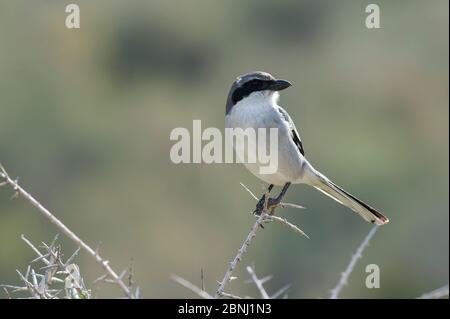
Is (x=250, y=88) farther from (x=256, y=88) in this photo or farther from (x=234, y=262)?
(x=234, y=262)

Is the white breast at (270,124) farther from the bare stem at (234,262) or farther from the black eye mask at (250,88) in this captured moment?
the bare stem at (234,262)

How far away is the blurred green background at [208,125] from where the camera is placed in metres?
10.3

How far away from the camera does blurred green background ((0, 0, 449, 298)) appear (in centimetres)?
1034

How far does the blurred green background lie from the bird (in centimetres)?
483

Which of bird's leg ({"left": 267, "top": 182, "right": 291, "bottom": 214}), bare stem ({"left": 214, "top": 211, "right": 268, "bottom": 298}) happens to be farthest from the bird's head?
bare stem ({"left": 214, "top": 211, "right": 268, "bottom": 298})

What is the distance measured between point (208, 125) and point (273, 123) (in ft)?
24.1

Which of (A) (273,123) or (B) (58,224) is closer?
(B) (58,224)

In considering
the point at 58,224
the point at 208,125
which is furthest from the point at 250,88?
the point at 208,125

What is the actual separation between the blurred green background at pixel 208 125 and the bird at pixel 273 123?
4.83 metres

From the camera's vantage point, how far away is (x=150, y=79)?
15039mm

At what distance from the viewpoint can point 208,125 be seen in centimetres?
1175

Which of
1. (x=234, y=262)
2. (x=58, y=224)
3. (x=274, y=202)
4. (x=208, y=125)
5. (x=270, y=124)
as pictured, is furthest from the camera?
(x=208, y=125)

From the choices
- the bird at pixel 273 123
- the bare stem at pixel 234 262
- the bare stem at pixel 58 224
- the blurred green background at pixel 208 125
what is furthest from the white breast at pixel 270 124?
the blurred green background at pixel 208 125
